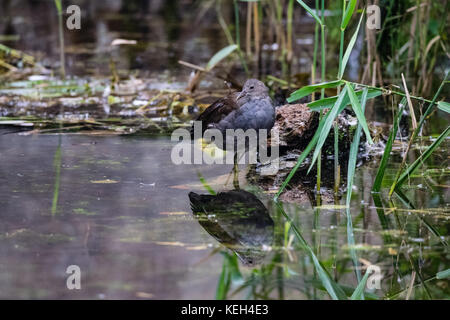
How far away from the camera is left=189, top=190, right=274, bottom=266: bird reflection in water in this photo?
2441 millimetres

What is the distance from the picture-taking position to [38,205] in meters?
2.88

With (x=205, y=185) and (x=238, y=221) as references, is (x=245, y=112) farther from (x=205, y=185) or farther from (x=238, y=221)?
(x=238, y=221)

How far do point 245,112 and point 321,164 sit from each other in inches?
20.3

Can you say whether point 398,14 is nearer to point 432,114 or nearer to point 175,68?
point 432,114

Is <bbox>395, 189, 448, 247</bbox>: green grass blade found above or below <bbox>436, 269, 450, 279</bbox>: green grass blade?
above

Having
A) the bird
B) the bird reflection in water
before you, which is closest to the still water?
the bird reflection in water

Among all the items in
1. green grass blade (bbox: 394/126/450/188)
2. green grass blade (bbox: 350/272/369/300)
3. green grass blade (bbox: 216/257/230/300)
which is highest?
green grass blade (bbox: 394/126/450/188)

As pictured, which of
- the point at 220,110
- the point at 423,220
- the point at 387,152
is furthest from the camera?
the point at 220,110

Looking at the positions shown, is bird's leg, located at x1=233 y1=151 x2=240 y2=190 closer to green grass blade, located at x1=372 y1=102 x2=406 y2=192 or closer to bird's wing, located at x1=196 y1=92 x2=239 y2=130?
bird's wing, located at x1=196 y1=92 x2=239 y2=130

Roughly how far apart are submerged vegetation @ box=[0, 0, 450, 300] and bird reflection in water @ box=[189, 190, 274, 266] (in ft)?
0.04

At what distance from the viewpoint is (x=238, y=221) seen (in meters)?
2.71

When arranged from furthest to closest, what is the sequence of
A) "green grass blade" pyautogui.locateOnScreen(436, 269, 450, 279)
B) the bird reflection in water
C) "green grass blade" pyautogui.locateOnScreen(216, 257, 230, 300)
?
the bird reflection in water < "green grass blade" pyautogui.locateOnScreen(436, 269, 450, 279) < "green grass blade" pyautogui.locateOnScreen(216, 257, 230, 300)

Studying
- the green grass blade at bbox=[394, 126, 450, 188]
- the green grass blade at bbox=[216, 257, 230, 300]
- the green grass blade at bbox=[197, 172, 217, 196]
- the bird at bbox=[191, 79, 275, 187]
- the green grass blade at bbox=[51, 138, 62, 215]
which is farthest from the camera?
the bird at bbox=[191, 79, 275, 187]

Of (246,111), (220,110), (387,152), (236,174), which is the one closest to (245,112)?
(246,111)
